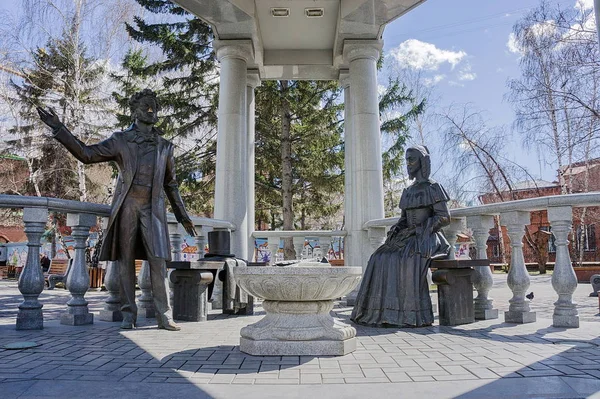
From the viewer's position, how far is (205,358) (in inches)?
147

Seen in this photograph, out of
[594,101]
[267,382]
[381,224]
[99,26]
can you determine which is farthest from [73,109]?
[594,101]

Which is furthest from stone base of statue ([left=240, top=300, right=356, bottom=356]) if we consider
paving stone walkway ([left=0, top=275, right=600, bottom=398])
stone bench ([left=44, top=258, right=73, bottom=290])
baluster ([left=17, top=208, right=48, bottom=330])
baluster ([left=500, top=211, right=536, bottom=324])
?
stone bench ([left=44, top=258, right=73, bottom=290])

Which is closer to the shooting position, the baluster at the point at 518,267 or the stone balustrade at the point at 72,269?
the stone balustrade at the point at 72,269

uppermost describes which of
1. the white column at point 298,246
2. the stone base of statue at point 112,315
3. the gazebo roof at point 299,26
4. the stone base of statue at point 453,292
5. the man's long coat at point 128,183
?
the gazebo roof at point 299,26

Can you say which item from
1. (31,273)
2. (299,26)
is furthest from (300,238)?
(31,273)

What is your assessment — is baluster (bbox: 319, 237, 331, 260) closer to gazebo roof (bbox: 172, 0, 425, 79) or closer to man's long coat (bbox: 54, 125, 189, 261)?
gazebo roof (bbox: 172, 0, 425, 79)

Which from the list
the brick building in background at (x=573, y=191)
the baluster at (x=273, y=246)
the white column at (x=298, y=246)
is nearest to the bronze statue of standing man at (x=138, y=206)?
the baluster at (x=273, y=246)

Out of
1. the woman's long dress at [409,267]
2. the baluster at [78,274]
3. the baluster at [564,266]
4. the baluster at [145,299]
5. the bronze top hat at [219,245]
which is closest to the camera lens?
the baluster at [564,266]

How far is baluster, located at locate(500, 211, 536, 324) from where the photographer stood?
5.38 meters

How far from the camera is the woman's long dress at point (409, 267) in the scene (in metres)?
5.50

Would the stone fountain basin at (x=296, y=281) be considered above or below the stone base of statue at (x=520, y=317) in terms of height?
above

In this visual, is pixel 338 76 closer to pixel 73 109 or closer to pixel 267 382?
pixel 267 382

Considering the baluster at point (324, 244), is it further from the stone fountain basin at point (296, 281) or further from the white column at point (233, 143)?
the stone fountain basin at point (296, 281)

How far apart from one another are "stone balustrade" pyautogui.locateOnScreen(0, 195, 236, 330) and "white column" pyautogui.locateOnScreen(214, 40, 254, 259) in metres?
2.77
